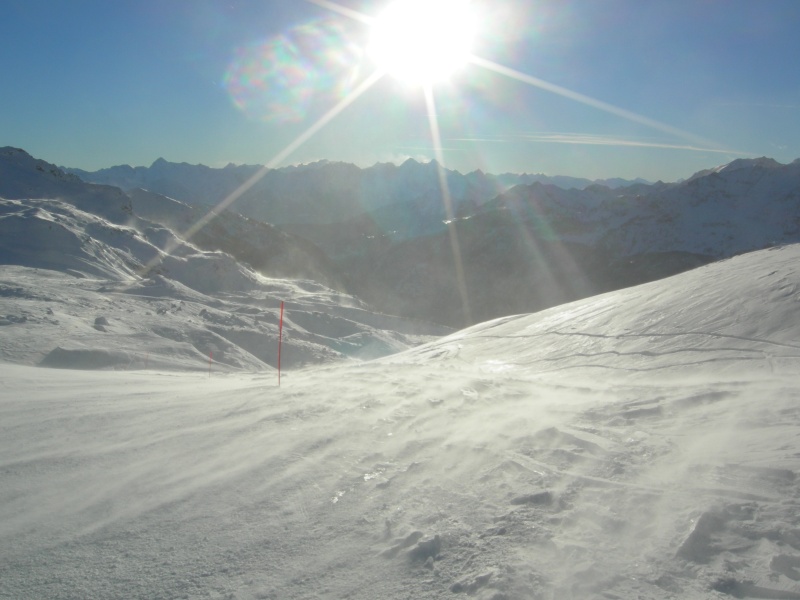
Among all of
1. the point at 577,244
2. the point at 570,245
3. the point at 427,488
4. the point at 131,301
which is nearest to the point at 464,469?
the point at 427,488

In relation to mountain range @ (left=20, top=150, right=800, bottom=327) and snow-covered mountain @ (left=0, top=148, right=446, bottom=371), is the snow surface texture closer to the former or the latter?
snow-covered mountain @ (left=0, top=148, right=446, bottom=371)

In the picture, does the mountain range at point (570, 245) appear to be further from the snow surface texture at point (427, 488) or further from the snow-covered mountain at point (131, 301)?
the snow surface texture at point (427, 488)

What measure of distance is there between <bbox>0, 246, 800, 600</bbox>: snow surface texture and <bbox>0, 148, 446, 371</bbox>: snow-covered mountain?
414 inches

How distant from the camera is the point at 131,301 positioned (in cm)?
2330

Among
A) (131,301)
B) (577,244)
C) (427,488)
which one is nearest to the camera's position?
(427,488)

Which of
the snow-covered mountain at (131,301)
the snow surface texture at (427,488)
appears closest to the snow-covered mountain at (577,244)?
the snow-covered mountain at (131,301)

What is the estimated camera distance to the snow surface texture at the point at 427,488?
2576mm

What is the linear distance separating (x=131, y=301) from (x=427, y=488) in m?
23.0

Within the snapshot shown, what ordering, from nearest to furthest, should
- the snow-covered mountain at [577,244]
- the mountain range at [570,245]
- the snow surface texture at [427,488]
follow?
the snow surface texture at [427,488] → the mountain range at [570,245] → the snow-covered mountain at [577,244]

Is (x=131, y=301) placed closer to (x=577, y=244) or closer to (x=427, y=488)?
(x=427, y=488)

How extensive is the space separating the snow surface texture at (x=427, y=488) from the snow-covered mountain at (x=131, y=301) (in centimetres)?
1052

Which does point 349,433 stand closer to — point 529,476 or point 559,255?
point 529,476

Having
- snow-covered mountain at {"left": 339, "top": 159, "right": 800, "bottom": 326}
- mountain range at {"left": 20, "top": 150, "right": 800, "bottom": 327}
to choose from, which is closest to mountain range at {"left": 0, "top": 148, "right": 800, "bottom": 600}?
mountain range at {"left": 20, "top": 150, "right": 800, "bottom": 327}

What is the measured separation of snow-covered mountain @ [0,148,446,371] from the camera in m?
15.8
